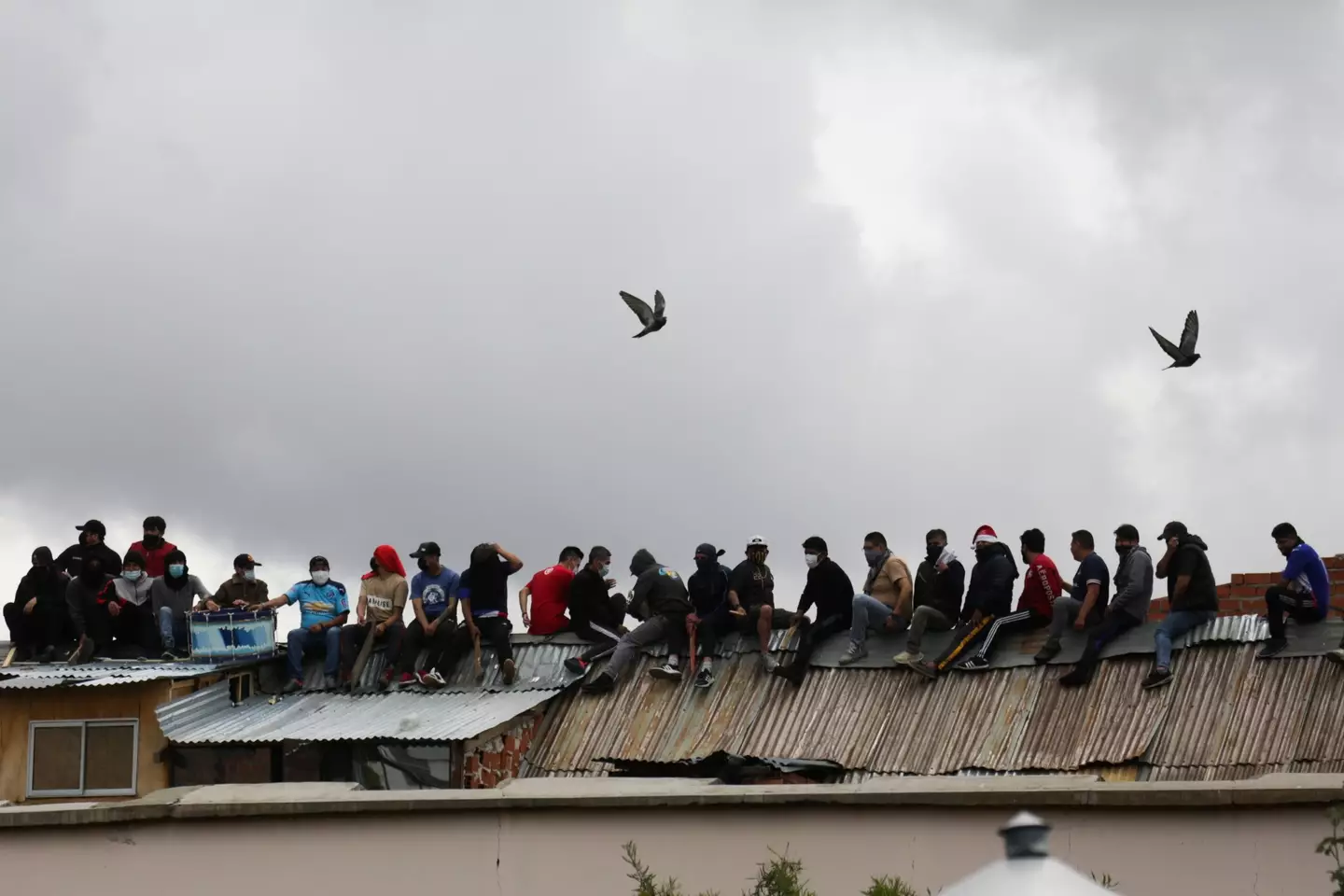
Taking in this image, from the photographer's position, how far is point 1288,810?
32.6ft

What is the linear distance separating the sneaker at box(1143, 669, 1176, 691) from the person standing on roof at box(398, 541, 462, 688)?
6.94 metres

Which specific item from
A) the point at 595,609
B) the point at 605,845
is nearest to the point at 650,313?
the point at 595,609

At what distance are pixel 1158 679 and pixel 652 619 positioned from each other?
16.4ft

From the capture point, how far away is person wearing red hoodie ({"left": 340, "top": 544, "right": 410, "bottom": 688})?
62.3ft

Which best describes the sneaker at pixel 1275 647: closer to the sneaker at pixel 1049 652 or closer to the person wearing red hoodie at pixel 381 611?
the sneaker at pixel 1049 652

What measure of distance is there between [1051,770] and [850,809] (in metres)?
5.38

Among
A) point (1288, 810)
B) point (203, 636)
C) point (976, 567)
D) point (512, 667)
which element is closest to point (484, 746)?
point (512, 667)

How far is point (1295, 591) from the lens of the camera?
51.1ft

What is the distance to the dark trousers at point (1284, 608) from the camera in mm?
15586

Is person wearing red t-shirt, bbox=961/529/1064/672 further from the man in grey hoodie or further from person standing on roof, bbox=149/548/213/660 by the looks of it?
person standing on roof, bbox=149/548/213/660

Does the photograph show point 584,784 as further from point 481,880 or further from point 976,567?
point 976,567

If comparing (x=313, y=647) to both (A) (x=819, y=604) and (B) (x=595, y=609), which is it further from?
(A) (x=819, y=604)

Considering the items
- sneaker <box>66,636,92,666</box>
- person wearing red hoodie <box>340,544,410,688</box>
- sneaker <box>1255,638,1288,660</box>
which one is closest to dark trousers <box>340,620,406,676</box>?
person wearing red hoodie <box>340,544,410,688</box>

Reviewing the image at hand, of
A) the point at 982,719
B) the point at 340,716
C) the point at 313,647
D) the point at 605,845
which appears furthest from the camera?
the point at 313,647
